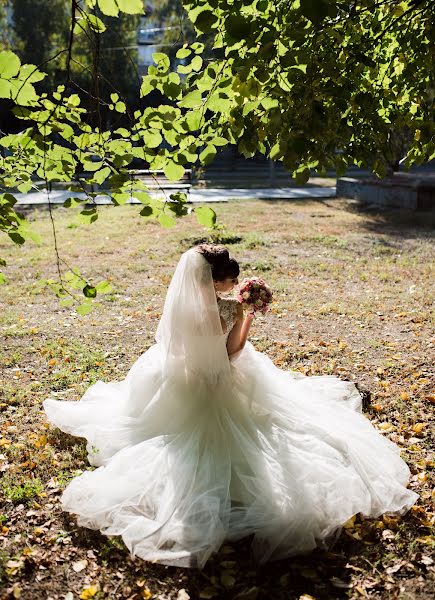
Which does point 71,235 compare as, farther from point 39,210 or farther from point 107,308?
point 107,308

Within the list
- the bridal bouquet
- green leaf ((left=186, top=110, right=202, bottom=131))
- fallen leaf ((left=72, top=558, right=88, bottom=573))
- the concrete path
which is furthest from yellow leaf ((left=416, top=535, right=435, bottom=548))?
the concrete path

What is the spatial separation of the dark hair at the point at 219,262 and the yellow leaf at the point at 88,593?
224 centimetres

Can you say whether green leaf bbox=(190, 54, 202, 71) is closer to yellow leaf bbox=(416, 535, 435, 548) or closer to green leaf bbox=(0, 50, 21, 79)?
green leaf bbox=(0, 50, 21, 79)

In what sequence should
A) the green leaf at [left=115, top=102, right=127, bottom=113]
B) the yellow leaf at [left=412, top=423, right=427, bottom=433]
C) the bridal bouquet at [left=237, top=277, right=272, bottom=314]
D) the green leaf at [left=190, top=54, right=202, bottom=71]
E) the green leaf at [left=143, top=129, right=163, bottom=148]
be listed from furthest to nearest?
the yellow leaf at [left=412, top=423, right=427, bottom=433] → the bridal bouquet at [left=237, top=277, right=272, bottom=314] → the green leaf at [left=115, top=102, right=127, bottom=113] → the green leaf at [left=190, top=54, right=202, bottom=71] → the green leaf at [left=143, top=129, right=163, bottom=148]

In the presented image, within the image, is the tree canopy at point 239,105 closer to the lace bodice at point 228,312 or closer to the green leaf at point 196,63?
the green leaf at point 196,63

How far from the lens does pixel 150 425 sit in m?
4.58

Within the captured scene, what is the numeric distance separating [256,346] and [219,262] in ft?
10.2

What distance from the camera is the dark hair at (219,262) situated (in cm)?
444

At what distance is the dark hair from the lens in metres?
4.44

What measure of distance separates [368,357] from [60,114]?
4419 millimetres

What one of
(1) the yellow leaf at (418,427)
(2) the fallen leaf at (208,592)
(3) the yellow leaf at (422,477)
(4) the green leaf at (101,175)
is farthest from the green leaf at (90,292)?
(1) the yellow leaf at (418,427)

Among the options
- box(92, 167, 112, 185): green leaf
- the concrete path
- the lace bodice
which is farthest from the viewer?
the concrete path

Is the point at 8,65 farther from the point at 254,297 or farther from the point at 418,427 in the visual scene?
the point at 418,427

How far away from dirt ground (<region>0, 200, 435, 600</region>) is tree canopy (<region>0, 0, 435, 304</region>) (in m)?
2.01
